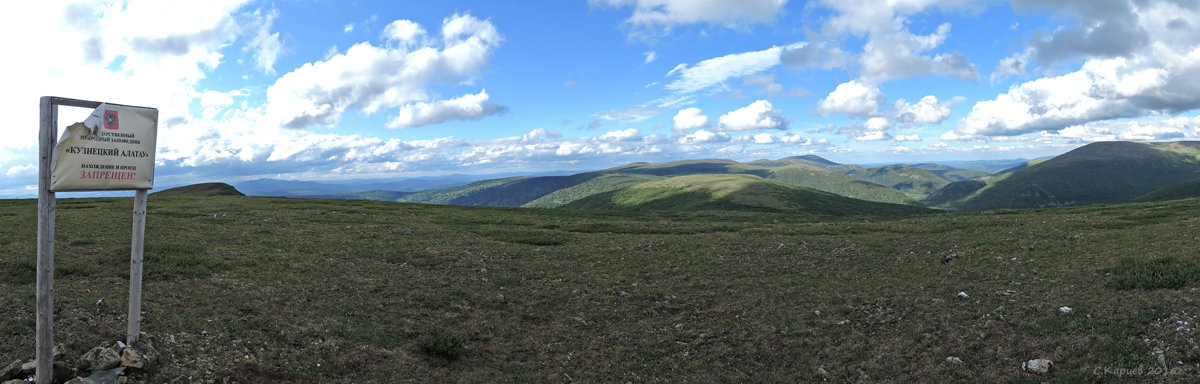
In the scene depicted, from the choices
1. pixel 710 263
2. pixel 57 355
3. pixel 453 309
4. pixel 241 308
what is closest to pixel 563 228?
pixel 710 263

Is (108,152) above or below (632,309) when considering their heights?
above

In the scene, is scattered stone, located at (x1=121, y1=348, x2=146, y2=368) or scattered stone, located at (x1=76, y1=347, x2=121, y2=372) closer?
scattered stone, located at (x1=76, y1=347, x2=121, y2=372)

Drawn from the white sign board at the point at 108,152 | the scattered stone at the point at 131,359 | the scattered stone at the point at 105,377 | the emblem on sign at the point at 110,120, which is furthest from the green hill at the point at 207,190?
the emblem on sign at the point at 110,120

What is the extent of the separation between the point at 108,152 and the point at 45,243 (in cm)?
224

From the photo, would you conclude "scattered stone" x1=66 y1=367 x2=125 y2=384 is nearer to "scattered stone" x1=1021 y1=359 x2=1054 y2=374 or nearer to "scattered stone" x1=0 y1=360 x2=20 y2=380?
"scattered stone" x1=0 y1=360 x2=20 y2=380

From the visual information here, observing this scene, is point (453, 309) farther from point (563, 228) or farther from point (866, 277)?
point (563, 228)

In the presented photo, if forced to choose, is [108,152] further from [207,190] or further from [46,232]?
[207,190]

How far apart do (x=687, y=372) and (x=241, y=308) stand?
15918mm

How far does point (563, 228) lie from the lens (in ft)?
165

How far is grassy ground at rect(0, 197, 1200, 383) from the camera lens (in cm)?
1377

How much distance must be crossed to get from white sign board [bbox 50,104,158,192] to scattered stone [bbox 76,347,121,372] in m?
4.05

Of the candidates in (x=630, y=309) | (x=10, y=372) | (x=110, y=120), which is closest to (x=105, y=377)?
(x=10, y=372)

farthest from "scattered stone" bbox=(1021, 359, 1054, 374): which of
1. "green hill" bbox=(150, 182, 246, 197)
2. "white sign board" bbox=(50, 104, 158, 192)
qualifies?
"green hill" bbox=(150, 182, 246, 197)

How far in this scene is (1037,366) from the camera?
12.8 m
